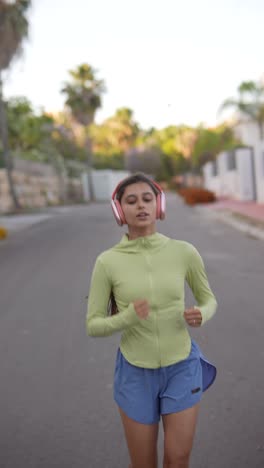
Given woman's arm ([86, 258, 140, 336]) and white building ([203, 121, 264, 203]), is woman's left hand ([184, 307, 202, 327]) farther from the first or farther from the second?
white building ([203, 121, 264, 203])

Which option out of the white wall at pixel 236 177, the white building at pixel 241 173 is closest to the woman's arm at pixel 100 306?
the white building at pixel 241 173

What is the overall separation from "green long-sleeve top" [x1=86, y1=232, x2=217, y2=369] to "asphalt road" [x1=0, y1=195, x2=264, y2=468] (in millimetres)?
1219

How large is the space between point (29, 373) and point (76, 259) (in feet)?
24.7

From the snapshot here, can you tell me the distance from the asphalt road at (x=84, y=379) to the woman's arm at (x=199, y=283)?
1.27 m

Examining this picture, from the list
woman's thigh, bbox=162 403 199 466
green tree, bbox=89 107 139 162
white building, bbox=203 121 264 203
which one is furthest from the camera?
green tree, bbox=89 107 139 162

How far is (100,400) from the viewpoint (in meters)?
4.36

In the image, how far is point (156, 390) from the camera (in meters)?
2.40

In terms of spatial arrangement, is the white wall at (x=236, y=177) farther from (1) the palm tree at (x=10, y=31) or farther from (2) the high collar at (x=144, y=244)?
(2) the high collar at (x=144, y=244)

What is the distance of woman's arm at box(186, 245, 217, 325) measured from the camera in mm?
2457

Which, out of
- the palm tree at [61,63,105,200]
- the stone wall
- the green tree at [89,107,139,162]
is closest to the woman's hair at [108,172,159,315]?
the stone wall

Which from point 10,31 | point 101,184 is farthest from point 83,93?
point 10,31

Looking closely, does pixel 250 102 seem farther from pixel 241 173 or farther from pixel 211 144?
pixel 211 144

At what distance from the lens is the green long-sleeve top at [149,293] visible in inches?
93.4

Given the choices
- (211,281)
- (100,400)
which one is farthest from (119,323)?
(211,281)
